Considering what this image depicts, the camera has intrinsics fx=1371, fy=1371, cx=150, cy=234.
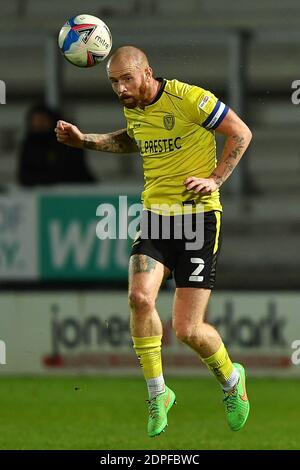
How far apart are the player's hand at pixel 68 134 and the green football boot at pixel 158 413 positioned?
5.70ft

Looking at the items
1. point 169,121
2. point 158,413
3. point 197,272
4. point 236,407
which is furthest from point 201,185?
point 236,407

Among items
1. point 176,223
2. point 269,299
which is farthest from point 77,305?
point 176,223

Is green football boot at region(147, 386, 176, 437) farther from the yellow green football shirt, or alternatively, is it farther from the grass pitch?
the grass pitch

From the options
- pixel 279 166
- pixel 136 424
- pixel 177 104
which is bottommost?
pixel 136 424

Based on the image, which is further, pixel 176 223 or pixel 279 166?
pixel 279 166

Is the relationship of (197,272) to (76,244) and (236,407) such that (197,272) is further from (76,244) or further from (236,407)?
(76,244)

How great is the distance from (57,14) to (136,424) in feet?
19.7

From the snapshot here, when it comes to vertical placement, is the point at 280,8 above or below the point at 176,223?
above

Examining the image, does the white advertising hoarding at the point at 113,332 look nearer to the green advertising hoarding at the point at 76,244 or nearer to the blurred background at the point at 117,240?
the blurred background at the point at 117,240

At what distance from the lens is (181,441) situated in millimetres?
10430

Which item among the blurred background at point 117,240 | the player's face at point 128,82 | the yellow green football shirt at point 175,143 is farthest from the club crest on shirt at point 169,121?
the blurred background at point 117,240

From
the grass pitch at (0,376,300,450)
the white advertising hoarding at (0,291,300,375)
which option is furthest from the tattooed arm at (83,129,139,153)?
the white advertising hoarding at (0,291,300,375)
